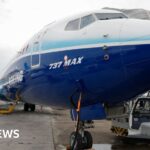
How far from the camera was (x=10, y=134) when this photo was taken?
1441 centimetres

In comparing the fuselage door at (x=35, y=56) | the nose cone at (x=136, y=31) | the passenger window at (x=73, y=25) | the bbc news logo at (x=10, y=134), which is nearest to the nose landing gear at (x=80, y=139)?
the fuselage door at (x=35, y=56)

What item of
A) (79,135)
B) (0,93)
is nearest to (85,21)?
(79,135)

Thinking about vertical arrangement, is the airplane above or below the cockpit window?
below

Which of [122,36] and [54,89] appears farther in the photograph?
[54,89]

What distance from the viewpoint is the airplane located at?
7.39m

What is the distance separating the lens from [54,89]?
915cm

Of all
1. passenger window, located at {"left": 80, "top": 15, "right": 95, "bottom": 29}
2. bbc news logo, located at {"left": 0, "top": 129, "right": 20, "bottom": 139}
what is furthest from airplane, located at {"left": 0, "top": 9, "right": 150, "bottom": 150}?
bbc news logo, located at {"left": 0, "top": 129, "right": 20, "bottom": 139}

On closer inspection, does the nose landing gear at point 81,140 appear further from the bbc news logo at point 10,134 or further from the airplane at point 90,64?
the bbc news logo at point 10,134

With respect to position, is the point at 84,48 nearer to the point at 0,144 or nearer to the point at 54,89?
the point at 54,89

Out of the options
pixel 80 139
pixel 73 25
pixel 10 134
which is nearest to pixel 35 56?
pixel 73 25

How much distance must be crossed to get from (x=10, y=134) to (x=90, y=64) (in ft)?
24.3

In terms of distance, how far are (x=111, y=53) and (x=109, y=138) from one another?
6.86 m

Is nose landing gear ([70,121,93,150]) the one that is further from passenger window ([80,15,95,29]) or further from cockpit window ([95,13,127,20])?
cockpit window ([95,13,127,20])

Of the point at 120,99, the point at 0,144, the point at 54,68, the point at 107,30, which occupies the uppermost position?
the point at 107,30
